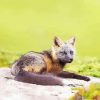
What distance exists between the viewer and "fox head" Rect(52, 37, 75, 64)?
7176mm

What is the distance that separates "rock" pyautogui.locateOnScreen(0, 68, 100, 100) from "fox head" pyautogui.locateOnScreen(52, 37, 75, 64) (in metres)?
0.51

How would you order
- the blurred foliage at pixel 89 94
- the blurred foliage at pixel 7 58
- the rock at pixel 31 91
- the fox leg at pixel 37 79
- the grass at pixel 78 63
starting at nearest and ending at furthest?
the blurred foliage at pixel 89 94 → the rock at pixel 31 91 → the fox leg at pixel 37 79 → the grass at pixel 78 63 → the blurred foliage at pixel 7 58

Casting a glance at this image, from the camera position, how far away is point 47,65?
7.16 meters

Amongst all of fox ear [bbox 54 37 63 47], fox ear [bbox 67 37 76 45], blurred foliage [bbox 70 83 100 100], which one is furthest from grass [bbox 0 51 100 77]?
blurred foliage [bbox 70 83 100 100]

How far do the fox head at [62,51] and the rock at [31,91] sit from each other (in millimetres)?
507

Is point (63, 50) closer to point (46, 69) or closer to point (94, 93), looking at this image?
point (46, 69)

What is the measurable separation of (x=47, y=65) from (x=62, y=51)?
304 mm

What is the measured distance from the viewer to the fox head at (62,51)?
718 centimetres

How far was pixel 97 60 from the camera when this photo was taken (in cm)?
914

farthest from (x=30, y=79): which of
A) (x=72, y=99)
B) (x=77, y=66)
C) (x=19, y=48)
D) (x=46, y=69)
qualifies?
(x=77, y=66)

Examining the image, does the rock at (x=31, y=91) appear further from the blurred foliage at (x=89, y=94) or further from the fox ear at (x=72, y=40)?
the fox ear at (x=72, y=40)

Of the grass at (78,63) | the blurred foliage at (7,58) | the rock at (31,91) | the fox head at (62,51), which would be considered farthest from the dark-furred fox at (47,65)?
the blurred foliage at (7,58)

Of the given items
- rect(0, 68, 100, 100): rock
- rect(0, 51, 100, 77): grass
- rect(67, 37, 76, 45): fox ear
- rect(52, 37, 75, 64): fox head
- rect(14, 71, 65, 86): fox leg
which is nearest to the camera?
rect(0, 68, 100, 100): rock

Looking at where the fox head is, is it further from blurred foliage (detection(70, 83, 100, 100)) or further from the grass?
blurred foliage (detection(70, 83, 100, 100))
